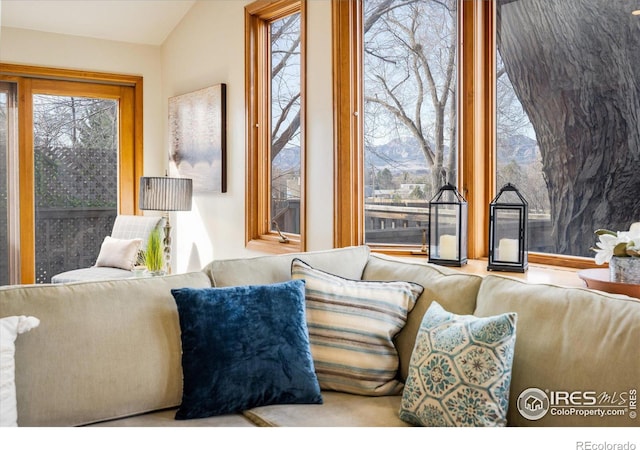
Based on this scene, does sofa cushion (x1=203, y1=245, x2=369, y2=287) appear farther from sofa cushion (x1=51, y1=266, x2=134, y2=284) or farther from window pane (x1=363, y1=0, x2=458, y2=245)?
sofa cushion (x1=51, y1=266, x2=134, y2=284)

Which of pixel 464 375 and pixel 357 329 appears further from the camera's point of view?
pixel 357 329

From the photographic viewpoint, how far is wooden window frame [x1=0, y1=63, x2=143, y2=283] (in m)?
4.53

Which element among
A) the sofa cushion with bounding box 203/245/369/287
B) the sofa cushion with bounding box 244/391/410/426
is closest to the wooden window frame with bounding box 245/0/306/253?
the sofa cushion with bounding box 203/245/369/287

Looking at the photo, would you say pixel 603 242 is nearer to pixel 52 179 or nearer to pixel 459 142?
pixel 459 142

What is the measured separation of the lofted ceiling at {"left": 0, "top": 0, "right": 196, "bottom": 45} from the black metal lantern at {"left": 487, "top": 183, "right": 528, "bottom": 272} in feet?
10.1

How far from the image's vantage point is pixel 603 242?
196 cm

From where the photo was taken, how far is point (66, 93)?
471 centimetres

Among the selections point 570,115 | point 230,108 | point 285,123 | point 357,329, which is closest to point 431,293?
point 357,329

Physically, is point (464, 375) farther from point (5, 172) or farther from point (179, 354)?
point (5, 172)

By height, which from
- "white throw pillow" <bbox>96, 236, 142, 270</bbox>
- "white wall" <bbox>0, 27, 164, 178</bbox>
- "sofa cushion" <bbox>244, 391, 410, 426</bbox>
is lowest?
"sofa cushion" <bbox>244, 391, 410, 426</bbox>

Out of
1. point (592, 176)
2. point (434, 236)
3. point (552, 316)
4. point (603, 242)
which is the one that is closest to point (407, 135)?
point (434, 236)

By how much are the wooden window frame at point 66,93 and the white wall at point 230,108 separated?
269mm

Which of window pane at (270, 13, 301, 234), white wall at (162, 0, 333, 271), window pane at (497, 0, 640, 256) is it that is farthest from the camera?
window pane at (270, 13, 301, 234)

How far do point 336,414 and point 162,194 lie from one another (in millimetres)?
2711
